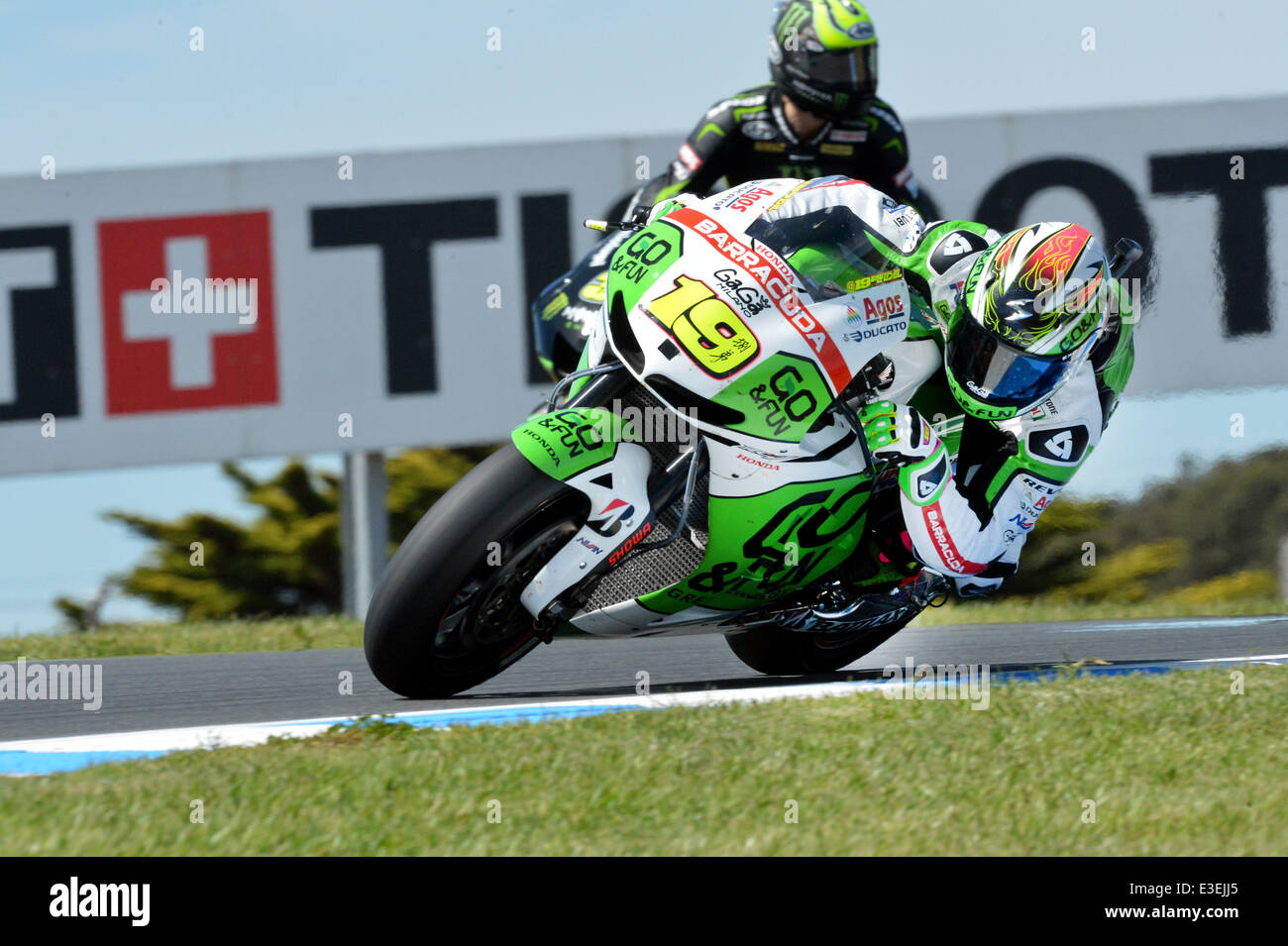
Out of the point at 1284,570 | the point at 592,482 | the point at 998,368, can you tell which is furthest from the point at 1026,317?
the point at 1284,570

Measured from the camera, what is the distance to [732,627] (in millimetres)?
4359

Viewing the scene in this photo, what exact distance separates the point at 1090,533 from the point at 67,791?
1502cm

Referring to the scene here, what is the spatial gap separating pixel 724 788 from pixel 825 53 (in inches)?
96.5

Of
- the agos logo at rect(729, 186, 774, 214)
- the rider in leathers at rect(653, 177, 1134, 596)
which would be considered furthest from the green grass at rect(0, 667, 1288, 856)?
the agos logo at rect(729, 186, 774, 214)

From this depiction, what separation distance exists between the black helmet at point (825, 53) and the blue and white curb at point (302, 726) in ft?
6.02

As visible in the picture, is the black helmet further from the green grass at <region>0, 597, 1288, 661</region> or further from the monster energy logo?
the green grass at <region>0, 597, 1288, 661</region>

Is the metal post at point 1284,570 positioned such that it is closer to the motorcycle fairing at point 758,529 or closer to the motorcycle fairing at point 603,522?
the motorcycle fairing at point 758,529

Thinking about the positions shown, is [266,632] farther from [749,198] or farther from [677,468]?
[749,198]

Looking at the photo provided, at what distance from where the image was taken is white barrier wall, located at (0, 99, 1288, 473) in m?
11.8

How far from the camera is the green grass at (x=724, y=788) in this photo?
110 inches

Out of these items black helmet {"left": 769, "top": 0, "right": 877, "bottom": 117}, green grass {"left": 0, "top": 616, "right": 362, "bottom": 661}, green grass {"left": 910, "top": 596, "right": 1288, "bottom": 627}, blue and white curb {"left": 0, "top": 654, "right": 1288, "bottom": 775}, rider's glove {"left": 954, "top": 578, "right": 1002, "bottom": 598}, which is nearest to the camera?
blue and white curb {"left": 0, "top": 654, "right": 1288, "bottom": 775}

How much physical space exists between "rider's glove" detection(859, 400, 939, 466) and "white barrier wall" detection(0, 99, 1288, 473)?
315 inches

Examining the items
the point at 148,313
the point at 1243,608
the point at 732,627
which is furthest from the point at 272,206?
the point at 732,627
